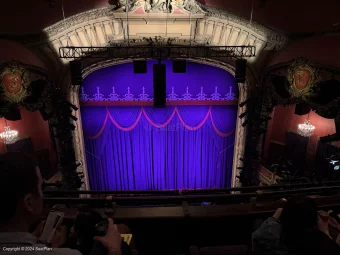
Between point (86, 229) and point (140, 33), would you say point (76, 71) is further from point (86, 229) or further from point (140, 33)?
point (86, 229)

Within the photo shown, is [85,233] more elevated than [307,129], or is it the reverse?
[85,233]

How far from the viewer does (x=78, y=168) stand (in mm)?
8641

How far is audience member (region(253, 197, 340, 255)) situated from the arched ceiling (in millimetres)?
5389

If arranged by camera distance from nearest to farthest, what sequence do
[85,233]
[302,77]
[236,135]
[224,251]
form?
1. [85,233]
2. [224,251]
3. [302,77]
4. [236,135]

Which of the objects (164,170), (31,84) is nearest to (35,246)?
(31,84)

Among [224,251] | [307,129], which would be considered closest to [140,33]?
[307,129]

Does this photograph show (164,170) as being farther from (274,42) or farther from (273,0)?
(273,0)

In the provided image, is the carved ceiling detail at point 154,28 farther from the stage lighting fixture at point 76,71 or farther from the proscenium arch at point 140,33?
the stage lighting fixture at point 76,71

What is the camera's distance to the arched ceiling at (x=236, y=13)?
5.96 metres

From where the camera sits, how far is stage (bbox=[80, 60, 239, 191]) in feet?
27.3

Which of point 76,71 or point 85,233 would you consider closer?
point 85,233

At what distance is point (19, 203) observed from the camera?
3.40ft

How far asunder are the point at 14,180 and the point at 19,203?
0.10 m

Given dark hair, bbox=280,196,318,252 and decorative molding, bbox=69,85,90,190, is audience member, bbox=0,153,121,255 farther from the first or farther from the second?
decorative molding, bbox=69,85,90,190
